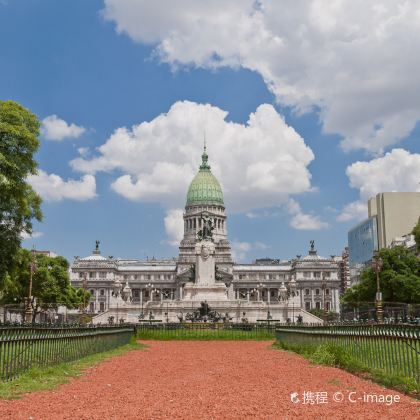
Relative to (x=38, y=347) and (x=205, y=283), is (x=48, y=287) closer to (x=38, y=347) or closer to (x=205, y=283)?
(x=205, y=283)

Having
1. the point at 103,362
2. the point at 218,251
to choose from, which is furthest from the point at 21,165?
the point at 218,251

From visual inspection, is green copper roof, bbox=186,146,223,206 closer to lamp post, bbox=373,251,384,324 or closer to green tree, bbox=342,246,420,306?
green tree, bbox=342,246,420,306

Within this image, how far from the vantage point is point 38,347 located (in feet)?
60.7

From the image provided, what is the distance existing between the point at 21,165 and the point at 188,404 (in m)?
29.6

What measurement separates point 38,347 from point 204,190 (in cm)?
16422

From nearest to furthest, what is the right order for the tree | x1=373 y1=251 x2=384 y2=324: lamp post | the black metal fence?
the black metal fence, the tree, x1=373 y1=251 x2=384 y2=324: lamp post

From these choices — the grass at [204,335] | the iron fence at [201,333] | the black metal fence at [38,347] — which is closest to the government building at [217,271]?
the iron fence at [201,333]

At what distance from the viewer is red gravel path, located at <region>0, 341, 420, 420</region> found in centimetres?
1088

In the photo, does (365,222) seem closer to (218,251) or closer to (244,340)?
(218,251)

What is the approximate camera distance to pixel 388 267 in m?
76.7

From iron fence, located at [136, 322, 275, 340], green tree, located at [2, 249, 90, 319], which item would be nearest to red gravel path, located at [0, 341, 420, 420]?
iron fence, located at [136, 322, 275, 340]

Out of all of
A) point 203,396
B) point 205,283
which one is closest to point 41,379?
point 203,396

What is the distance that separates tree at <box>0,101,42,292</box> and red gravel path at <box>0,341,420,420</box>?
20.1 meters

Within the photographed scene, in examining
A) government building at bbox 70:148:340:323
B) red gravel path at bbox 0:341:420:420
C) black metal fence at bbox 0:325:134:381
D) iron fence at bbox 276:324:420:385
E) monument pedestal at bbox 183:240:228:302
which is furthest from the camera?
government building at bbox 70:148:340:323
